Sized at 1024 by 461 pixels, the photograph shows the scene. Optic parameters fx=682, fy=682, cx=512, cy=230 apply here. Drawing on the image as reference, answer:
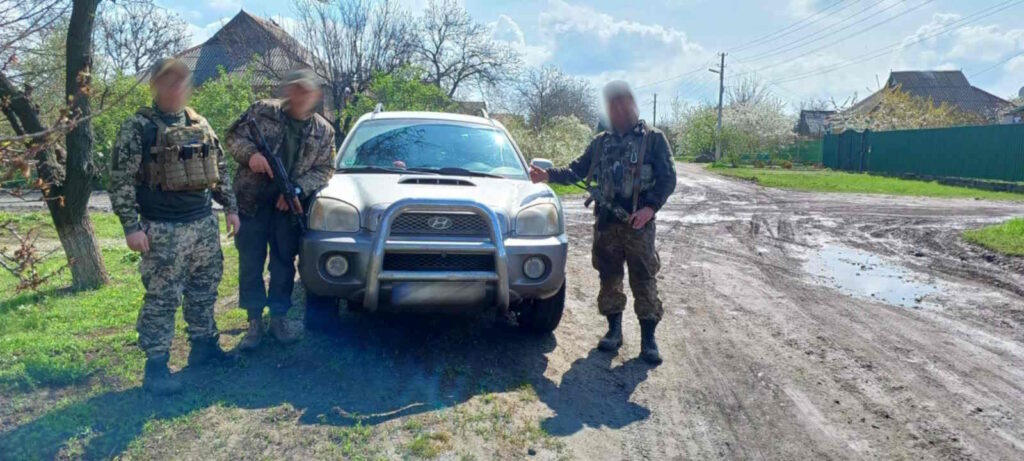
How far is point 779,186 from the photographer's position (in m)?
22.0

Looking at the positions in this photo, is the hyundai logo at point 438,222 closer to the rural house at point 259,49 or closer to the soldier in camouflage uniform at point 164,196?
the soldier in camouflage uniform at point 164,196

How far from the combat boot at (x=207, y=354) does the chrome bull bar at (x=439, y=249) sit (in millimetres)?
997

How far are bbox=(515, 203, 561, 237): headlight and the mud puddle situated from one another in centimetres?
387

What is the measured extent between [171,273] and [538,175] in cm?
262

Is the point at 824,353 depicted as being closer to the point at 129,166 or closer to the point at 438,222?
the point at 438,222

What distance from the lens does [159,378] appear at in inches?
148

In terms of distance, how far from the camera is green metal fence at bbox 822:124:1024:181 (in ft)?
72.4

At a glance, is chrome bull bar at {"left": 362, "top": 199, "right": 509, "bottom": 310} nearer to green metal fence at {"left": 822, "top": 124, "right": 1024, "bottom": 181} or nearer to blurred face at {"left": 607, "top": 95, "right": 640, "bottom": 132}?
blurred face at {"left": 607, "top": 95, "right": 640, "bottom": 132}

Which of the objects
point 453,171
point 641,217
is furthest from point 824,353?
point 453,171

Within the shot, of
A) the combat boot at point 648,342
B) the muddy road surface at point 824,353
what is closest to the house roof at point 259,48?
the muddy road surface at point 824,353

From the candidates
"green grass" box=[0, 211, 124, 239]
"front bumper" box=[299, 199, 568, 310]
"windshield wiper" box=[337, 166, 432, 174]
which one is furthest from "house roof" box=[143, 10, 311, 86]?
"front bumper" box=[299, 199, 568, 310]

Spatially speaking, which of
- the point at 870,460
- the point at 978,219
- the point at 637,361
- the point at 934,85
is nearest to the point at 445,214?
the point at 637,361

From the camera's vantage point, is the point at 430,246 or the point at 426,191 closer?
the point at 430,246

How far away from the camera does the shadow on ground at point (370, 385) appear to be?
3338mm
